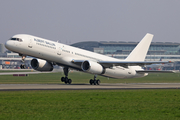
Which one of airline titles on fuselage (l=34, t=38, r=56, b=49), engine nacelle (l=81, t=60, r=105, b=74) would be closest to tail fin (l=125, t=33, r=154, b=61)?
engine nacelle (l=81, t=60, r=105, b=74)

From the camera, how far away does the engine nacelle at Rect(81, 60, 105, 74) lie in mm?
40125

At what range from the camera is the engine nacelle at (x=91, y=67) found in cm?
4012

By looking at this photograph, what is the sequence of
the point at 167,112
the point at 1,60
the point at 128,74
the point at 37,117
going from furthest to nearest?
the point at 1,60
the point at 128,74
the point at 167,112
the point at 37,117

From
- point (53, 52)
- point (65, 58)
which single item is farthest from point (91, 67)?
point (53, 52)

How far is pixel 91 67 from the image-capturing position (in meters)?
40.1

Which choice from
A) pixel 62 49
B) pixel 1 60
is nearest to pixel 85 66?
pixel 62 49

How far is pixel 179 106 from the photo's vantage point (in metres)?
18.7


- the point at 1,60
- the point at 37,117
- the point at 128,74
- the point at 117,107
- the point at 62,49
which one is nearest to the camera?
the point at 37,117

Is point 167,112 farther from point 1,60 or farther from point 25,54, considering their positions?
point 1,60

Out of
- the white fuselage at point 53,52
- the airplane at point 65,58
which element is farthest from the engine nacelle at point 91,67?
the white fuselage at point 53,52

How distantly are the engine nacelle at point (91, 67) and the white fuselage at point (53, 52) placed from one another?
1534 mm

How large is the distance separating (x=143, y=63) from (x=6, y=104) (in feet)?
89.8

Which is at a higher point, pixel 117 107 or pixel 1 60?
pixel 1 60

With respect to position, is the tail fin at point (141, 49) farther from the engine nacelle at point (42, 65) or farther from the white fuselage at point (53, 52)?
the engine nacelle at point (42, 65)
